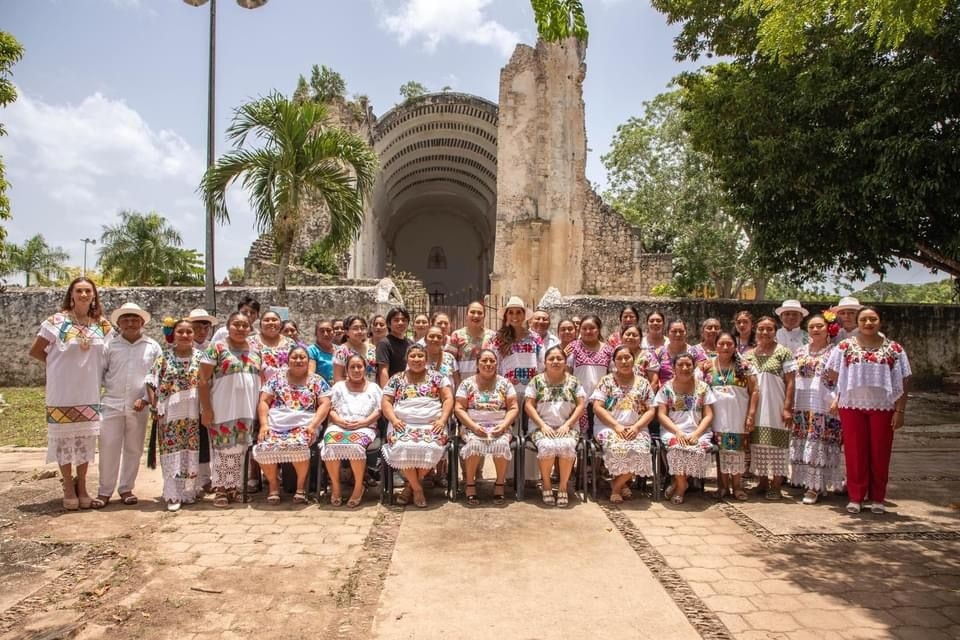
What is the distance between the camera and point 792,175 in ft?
32.8

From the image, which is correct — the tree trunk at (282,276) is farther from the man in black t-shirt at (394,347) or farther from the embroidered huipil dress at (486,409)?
the embroidered huipil dress at (486,409)

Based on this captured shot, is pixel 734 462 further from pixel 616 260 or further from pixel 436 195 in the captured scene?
pixel 436 195

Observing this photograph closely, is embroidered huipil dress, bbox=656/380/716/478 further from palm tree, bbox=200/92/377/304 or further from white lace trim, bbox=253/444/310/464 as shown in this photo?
palm tree, bbox=200/92/377/304

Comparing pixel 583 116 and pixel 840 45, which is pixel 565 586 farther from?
pixel 583 116

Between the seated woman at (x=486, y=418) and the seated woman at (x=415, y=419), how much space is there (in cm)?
17

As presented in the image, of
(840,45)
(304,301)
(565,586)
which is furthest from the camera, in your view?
(304,301)

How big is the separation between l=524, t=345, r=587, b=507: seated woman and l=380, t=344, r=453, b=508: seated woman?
2.45 ft

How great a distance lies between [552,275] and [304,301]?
10.4m

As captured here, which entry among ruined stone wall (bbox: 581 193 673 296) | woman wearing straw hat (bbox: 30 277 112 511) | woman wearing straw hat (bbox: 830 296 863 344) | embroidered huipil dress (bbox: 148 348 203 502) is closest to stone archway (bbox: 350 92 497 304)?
ruined stone wall (bbox: 581 193 673 296)

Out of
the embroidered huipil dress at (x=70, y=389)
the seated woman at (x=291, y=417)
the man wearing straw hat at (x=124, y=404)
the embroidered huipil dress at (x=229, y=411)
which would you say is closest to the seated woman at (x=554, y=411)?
the seated woman at (x=291, y=417)

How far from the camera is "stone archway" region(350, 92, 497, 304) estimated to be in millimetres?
21562

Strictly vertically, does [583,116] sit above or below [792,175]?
above

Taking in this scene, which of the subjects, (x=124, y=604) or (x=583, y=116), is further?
(x=583, y=116)

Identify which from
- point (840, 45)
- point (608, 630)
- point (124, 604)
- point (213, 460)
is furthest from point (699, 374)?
point (840, 45)
